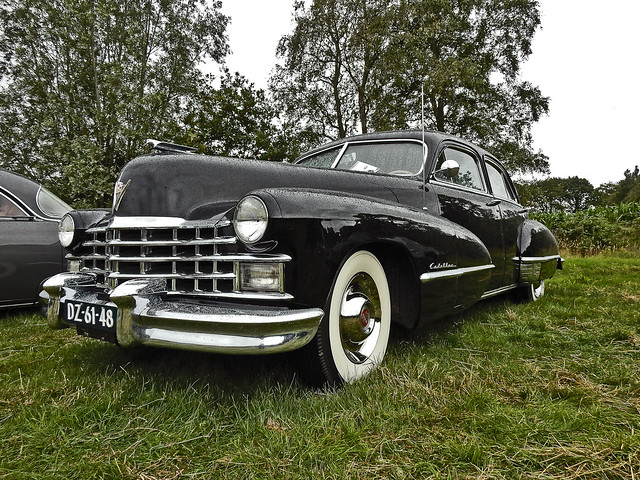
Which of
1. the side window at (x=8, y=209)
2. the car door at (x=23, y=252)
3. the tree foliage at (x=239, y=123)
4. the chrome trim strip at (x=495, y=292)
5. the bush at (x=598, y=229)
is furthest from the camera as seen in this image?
the tree foliage at (x=239, y=123)

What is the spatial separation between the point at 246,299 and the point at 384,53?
15.1 m

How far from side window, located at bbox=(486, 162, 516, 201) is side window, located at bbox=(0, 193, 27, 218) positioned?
177 inches

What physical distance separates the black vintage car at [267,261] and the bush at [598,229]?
449 inches

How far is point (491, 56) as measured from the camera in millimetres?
17016

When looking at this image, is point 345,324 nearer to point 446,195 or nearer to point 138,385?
point 138,385

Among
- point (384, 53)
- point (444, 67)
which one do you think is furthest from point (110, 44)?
point (444, 67)

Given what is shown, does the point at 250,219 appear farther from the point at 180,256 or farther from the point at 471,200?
the point at 471,200

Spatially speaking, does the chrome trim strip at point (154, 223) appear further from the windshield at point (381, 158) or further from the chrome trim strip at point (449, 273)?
the windshield at point (381, 158)

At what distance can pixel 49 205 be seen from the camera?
411cm

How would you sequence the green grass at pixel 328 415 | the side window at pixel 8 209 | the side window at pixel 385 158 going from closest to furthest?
the green grass at pixel 328 415 < the side window at pixel 385 158 < the side window at pixel 8 209

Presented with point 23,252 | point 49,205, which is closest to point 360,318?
point 23,252

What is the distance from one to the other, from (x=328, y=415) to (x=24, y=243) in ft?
11.5

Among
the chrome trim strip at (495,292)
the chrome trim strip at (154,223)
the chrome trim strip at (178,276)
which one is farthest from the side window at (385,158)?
the chrome trim strip at (178,276)

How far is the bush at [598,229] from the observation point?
40.3 feet
